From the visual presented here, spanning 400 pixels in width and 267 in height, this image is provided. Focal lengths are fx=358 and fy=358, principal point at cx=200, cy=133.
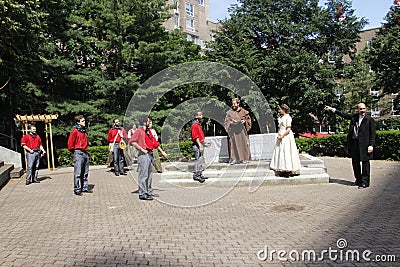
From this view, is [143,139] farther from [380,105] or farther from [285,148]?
[380,105]

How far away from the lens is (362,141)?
9406 mm

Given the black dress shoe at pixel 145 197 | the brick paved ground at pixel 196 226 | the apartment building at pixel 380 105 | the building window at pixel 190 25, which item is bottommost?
the brick paved ground at pixel 196 226

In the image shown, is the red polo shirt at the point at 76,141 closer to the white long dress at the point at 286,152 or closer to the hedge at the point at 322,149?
the white long dress at the point at 286,152

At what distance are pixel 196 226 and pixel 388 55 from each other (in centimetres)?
2753

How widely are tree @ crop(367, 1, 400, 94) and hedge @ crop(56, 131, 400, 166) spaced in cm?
1176

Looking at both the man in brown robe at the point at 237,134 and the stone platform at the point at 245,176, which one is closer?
the stone platform at the point at 245,176

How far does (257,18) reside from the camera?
29.5 metres

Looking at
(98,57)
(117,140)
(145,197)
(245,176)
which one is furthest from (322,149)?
(145,197)

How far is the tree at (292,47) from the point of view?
26.1 metres

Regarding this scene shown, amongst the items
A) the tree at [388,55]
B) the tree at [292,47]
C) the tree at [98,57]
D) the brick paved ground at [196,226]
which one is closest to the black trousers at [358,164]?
the brick paved ground at [196,226]

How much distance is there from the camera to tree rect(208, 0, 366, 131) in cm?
2606

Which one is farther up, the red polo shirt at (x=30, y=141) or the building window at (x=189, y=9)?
the building window at (x=189, y=9)

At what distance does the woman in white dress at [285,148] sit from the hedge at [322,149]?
28.3 feet

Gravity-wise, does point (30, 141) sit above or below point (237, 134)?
below
